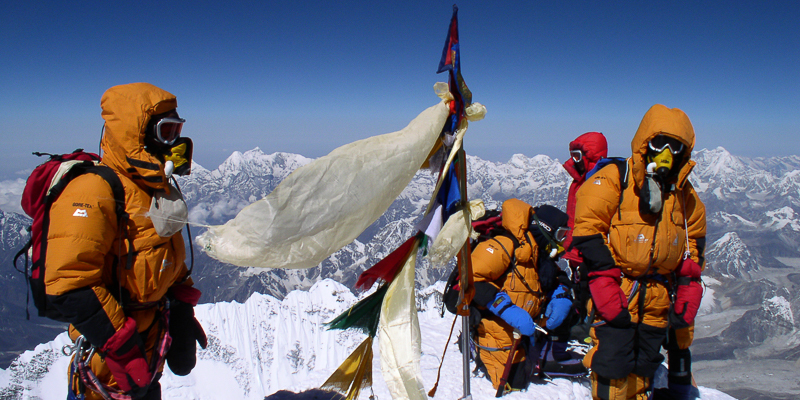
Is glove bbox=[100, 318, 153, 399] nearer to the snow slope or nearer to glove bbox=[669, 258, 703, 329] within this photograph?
the snow slope

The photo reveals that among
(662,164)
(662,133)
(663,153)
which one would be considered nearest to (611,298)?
(662,164)

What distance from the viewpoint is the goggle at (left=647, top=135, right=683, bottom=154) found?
3500 millimetres

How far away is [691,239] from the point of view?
167 inches

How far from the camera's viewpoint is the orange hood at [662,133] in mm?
3475

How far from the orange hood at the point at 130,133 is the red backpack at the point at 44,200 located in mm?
125

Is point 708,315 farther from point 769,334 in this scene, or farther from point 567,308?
point 567,308

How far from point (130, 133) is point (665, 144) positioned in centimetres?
449

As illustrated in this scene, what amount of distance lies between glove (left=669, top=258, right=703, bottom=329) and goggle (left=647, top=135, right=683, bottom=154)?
134cm

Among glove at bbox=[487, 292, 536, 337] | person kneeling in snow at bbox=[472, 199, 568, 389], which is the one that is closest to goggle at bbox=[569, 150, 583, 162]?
person kneeling in snow at bbox=[472, 199, 568, 389]

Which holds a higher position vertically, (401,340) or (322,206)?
(322,206)

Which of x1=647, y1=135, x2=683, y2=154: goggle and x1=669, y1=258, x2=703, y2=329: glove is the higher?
x1=647, y1=135, x2=683, y2=154: goggle

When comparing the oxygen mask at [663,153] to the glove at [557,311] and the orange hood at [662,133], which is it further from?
the glove at [557,311]

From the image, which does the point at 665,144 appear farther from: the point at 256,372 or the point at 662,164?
the point at 256,372

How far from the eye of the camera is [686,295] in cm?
395
